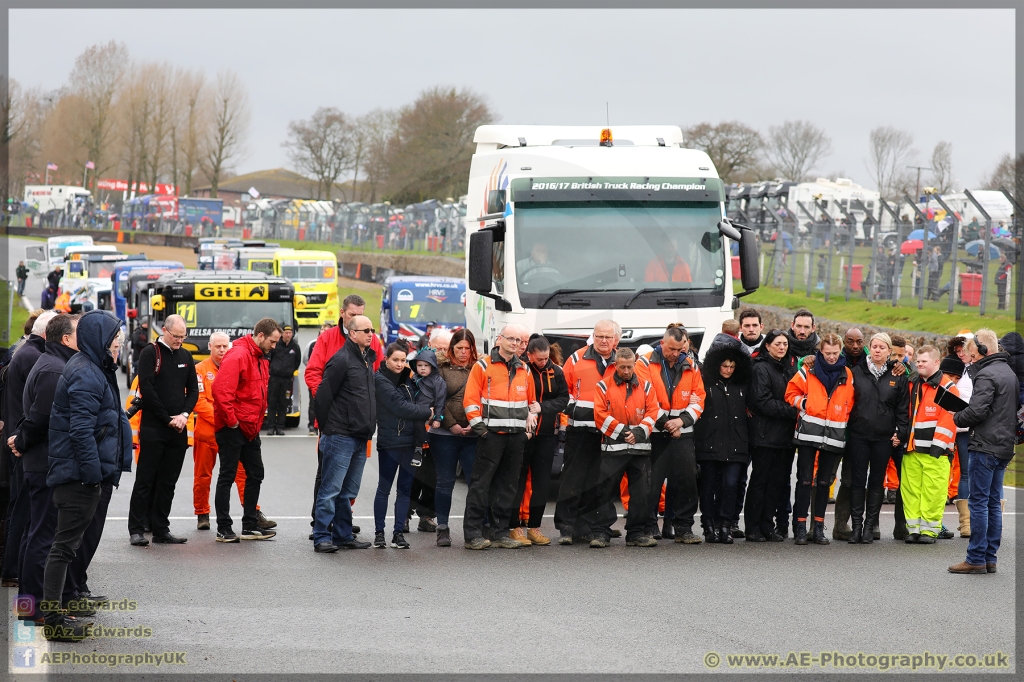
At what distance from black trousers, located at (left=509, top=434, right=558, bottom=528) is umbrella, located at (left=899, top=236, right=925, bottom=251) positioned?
1540 cm

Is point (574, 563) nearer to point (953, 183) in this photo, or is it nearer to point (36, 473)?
point (36, 473)

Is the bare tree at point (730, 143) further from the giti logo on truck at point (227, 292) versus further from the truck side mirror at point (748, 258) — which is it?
the truck side mirror at point (748, 258)

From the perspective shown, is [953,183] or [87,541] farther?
[953,183]

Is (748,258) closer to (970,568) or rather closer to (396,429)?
(970,568)

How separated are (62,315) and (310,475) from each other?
740 centimetres

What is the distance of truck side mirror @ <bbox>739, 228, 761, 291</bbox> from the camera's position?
12320mm

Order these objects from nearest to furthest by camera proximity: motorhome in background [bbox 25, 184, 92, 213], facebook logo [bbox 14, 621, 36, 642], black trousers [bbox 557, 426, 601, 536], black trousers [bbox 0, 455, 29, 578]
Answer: facebook logo [bbox 14, 621, 36, 642] → black trousers [bbox 0, 455, 29, 578] → black trousers [bbox 557, 426, 601, 536] → motorhome in background [bbox 25, 184, 92, 213]

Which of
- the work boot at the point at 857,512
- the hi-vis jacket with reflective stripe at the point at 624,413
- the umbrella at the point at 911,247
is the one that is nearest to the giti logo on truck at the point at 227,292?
the hi-vis jacket with reflective stripe at the point at 624,413

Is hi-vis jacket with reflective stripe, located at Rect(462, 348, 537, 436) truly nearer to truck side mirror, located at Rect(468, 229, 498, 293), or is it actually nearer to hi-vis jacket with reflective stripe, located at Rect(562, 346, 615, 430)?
hi-vis jacket with reflective stripe, located at Rect(562, 346, 615, 430)

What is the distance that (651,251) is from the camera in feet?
39.9

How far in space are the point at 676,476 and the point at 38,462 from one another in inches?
213

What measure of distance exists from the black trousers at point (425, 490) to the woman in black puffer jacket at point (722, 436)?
8.24ft

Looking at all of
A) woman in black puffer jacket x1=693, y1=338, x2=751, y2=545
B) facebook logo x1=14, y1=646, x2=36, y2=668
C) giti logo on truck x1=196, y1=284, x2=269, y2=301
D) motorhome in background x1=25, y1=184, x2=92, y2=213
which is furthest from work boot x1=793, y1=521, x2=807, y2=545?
motorhome in background x1=25, y1=184, x2=92, y2=213

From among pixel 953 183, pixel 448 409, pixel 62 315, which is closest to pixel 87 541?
pixel 62 315
